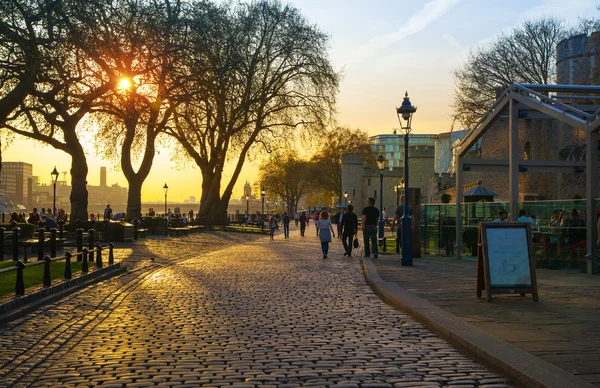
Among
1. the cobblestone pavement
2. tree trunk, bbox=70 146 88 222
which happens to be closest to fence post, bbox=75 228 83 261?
the cobblestone pavement

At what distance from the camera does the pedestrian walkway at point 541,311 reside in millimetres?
6703

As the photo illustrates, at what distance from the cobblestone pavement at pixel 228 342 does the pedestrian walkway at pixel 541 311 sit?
26.5 inches

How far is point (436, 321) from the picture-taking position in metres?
8.62

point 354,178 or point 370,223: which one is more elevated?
point 354,178

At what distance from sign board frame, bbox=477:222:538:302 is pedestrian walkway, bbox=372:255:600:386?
0.22 meters

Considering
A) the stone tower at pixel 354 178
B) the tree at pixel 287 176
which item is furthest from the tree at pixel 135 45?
the stone tower at pixel 354 178

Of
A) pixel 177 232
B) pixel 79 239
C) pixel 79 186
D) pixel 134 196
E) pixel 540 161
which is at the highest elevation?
pixel 540 161

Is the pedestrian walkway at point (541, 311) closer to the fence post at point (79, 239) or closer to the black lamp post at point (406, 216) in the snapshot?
the black lamp post at point (406, 216)

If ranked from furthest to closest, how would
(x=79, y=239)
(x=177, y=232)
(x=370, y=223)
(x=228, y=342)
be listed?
(x=177, y=232), (x=370, y=223), (x=79, y=239), (x=228, y=342)

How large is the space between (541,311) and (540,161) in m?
10.4

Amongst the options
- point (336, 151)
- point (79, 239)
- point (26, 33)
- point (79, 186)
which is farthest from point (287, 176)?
point (79, 239)

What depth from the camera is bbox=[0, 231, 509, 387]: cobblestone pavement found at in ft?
20.4

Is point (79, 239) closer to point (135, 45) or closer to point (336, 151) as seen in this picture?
point (135, 45)

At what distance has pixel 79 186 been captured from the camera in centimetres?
3269
